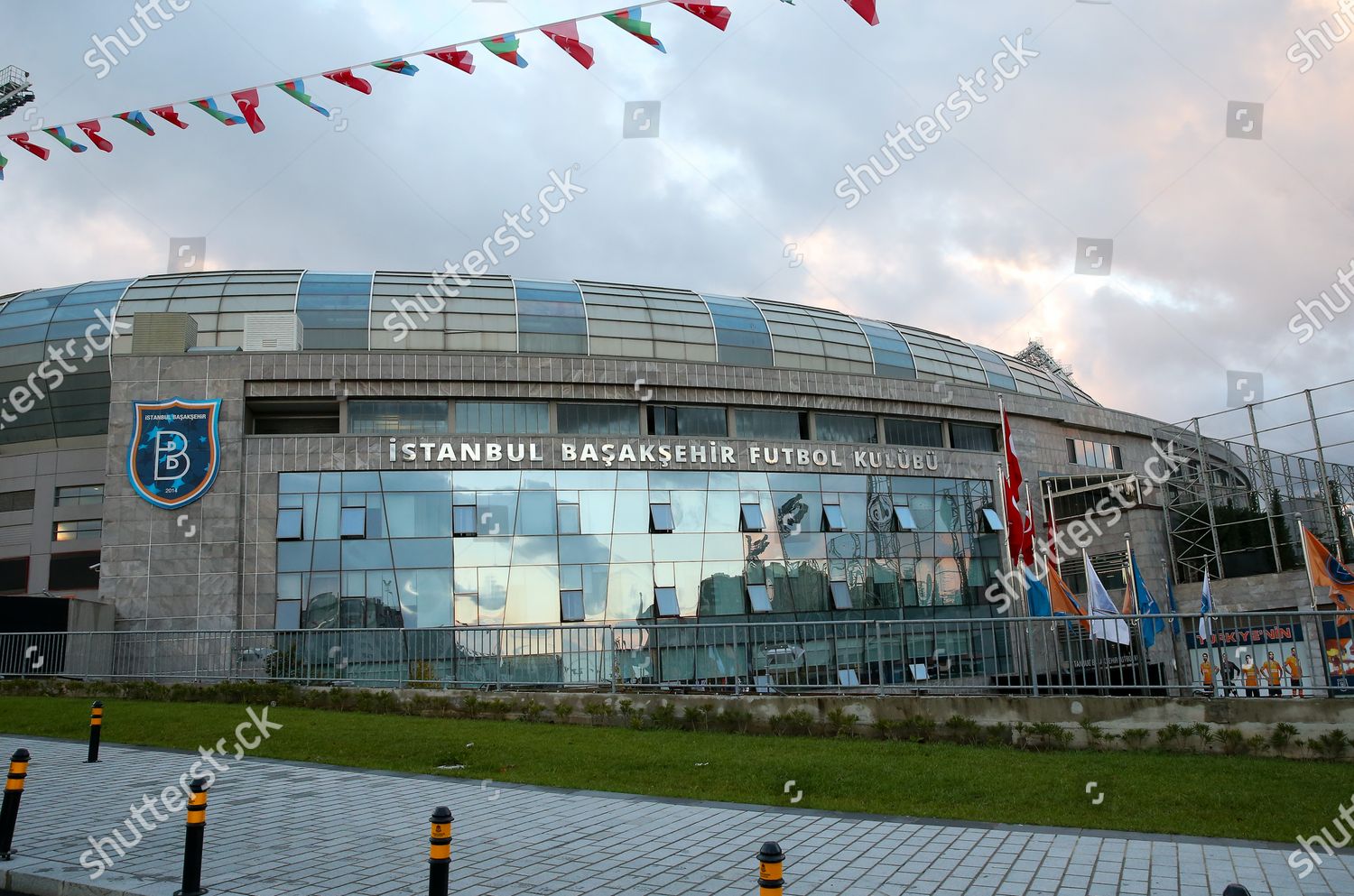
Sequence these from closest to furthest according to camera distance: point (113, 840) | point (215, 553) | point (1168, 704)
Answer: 1. point (113, 840)
2. point (1168, 704)
3. point (215, 553)

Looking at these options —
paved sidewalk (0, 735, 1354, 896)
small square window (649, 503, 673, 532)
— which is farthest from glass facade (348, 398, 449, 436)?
paved sidewalk (0, 735, 1354, 896)

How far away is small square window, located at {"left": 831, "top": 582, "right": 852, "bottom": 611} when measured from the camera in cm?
3105

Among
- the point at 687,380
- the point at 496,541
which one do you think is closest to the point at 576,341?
the point at 687,380

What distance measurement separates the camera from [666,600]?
2895 centimetres

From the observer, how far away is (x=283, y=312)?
30062 mm

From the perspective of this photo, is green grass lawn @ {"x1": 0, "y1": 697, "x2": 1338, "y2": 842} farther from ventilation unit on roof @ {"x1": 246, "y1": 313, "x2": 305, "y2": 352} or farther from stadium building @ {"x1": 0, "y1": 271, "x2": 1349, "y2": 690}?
ventilation unit on roof @ {"x1": 246, "y1": 313, "x2": 305, "y2": 352}

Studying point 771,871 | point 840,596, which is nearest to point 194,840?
point 771,871

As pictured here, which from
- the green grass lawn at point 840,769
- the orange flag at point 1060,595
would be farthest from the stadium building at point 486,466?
the green grass lawn at point 840,769

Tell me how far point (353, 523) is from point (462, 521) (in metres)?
3.17

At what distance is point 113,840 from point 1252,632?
15043 mm

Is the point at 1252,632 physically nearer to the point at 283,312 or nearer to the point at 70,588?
the point at 283,312

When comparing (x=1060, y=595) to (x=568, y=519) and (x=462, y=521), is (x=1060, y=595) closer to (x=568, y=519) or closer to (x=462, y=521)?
(x=568, y=519)

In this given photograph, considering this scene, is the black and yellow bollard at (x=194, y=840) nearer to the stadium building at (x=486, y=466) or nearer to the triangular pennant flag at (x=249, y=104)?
the triangular pennant flag at (x=249, y=104)

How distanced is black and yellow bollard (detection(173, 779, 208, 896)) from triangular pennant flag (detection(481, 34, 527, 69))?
11.9 meters
